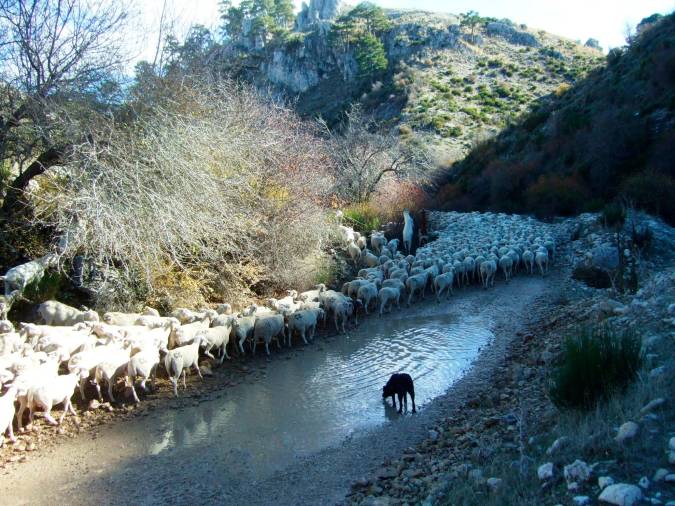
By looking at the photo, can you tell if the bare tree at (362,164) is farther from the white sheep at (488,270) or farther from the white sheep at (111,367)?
the white sheep at (111,367)

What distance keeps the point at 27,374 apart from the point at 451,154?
33114mm

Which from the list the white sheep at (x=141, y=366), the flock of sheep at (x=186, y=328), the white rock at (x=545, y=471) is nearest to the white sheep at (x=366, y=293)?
the flock of sheep at (x=186, y=328)

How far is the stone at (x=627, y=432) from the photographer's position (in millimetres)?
4160

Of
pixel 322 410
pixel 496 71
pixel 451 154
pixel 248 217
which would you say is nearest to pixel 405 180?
pixel 451 154

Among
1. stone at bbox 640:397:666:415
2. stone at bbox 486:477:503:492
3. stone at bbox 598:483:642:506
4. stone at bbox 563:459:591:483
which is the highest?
stone at bbox 640:397:666:415

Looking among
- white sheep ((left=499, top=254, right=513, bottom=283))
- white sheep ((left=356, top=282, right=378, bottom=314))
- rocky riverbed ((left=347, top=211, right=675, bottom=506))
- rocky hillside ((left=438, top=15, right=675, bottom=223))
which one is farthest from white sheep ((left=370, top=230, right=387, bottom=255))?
rocky riverbed ((left=347, top=211, right=675, bottom=506))

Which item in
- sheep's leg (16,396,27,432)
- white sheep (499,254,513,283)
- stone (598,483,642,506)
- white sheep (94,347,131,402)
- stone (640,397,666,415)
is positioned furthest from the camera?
white sheep (499,254,513,283)

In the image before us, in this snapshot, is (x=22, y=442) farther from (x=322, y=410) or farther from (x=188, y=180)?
(x=188, y=180)

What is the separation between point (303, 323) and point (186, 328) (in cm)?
228

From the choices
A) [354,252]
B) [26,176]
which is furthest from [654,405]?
[354,252]

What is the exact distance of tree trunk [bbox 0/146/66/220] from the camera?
376 inches

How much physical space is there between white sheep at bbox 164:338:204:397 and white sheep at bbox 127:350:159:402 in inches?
8.2

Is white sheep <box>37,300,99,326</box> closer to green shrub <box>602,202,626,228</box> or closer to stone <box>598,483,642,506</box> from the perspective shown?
stone <box>598,483,642,506</box>

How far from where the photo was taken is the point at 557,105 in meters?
32.4
